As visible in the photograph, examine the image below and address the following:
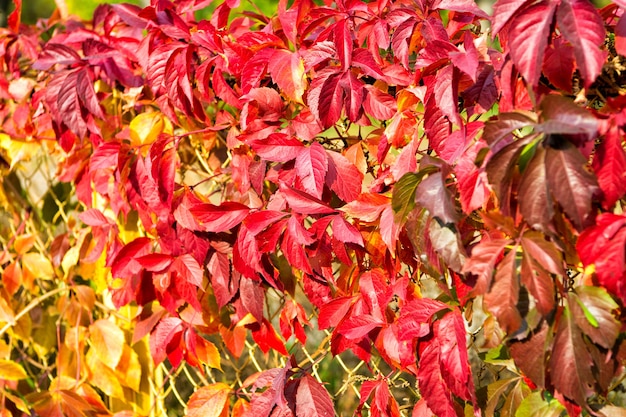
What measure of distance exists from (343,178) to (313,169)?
0.07m

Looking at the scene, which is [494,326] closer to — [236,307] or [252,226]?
[252,226]

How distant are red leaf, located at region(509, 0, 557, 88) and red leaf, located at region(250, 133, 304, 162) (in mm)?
442

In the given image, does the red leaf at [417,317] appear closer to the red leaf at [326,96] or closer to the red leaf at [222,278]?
the red leaf at [326,96]

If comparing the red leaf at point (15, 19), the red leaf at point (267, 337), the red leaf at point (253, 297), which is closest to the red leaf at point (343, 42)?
the red leaf at point (253, 297)

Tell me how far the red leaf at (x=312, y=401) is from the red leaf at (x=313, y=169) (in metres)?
0.37

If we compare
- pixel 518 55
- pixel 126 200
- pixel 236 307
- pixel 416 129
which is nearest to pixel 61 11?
pixel 126 200

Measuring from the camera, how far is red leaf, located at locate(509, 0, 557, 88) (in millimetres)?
816

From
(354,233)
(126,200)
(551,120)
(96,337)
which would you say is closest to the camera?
(551,120)

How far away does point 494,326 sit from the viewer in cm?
101

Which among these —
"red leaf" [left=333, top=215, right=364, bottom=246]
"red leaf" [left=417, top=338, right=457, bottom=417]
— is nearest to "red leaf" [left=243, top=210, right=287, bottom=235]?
"red leaf" [left=333, top=215, right=364, bottom=246]

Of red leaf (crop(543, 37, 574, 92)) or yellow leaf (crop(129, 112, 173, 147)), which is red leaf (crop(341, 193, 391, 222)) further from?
yellow leaf (crop(129, 112, 173, 147))

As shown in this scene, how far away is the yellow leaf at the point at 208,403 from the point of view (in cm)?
148

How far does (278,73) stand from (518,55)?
0.45 meters

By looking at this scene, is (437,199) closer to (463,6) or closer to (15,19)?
(463,6)
